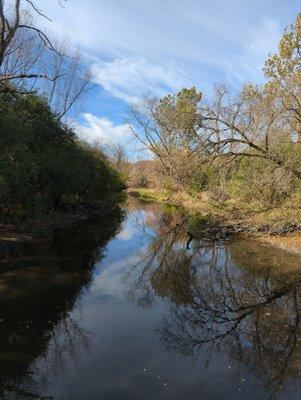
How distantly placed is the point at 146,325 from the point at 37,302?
235 cm

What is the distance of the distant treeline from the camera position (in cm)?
1476

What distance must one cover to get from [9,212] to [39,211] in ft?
3.99

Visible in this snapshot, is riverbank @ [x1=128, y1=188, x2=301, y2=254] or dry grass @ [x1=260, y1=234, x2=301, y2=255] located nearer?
dry grass @ [x1=260, y1=234, x2=301, y2=255]

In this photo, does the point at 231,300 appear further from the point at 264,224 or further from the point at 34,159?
the point at 34,159

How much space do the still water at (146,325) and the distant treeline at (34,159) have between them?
2.09m

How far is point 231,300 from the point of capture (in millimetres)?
10891

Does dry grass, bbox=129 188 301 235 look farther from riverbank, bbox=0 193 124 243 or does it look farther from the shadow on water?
riverbank, bbox=0 193 124 243

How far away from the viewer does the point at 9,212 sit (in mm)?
16938

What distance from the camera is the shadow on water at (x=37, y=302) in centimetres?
663

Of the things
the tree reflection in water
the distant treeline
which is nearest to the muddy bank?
the distant treeline

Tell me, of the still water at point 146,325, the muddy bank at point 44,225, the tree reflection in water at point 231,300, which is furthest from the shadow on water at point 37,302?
the tree reflection in water at point 231,300

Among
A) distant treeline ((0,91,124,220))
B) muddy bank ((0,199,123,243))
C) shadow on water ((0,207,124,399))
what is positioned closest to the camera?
shadow on water ((0,207,124,399))

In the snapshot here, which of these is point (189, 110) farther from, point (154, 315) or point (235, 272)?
point (154, 315)

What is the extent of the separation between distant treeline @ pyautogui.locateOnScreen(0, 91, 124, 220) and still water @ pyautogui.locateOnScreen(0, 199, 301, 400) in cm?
209
